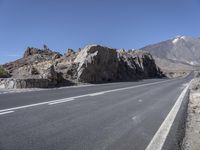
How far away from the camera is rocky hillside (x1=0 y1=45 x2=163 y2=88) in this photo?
30.9 m

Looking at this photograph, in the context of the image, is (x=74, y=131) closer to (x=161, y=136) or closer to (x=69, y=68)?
(x=161, y=136)

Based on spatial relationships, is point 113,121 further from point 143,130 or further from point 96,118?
point 143,130

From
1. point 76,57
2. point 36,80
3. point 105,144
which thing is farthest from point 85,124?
point 76,57

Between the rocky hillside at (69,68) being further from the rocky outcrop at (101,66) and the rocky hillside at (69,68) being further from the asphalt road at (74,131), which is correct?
the asphalt road at (74,131)

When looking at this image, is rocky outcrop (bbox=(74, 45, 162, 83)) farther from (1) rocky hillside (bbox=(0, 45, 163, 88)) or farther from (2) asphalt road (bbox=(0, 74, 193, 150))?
(2) asphalt road (bbox=(0, 74, 193, 150))

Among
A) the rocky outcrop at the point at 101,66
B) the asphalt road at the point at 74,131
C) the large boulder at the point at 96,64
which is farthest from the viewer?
the rocky outcrop at the point at 101,66

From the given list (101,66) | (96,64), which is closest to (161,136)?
(96,64)

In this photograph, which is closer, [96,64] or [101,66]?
[96,64]

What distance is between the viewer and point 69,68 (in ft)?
133

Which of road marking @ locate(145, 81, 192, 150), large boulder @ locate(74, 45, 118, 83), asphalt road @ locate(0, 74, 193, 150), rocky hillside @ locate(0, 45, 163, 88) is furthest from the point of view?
large boulder @ locate(74, 45, 118, 83)

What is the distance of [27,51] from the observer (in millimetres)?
63625

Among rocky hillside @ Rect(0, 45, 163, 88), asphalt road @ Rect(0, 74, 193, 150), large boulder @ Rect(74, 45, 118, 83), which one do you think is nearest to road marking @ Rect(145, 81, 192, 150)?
asphalt road @ Rect(0, 74, 193, 150)

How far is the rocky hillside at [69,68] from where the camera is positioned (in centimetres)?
3092

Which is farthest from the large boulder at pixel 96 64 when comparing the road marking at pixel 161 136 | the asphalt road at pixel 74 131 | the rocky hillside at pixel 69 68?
the road marking at pixel 161 136
